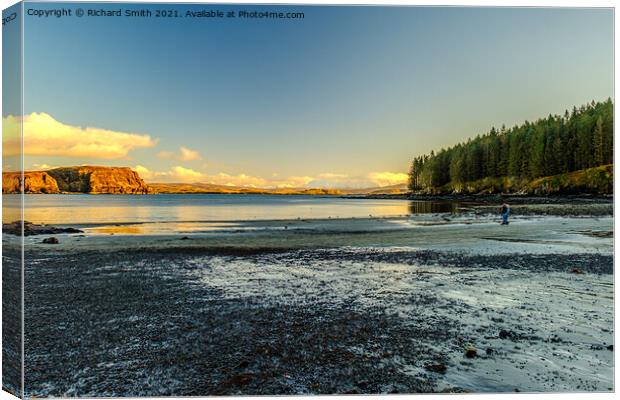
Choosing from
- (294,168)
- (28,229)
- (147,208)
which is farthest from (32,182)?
(147,208)

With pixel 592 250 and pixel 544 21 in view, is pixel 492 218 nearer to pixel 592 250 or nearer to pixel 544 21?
pixel 592 250

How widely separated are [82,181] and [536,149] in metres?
9.32

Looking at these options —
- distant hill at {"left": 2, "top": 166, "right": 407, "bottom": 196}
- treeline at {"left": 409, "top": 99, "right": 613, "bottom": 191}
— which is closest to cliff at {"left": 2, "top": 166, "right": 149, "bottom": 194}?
distant hill at {"left": 2, "top": 166, "right": 407, "bottom": 196}

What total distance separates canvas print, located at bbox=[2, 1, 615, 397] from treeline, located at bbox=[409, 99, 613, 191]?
8 cm

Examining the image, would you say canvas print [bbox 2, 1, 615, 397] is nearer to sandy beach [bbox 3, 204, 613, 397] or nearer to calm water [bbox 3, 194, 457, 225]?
sandy beach [bbox 3, 204, 613, 397]

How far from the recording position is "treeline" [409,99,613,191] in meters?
8.99

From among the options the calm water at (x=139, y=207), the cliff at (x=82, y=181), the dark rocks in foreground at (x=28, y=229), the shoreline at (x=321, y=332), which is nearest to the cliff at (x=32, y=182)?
the cliff at (x=82, y=181)

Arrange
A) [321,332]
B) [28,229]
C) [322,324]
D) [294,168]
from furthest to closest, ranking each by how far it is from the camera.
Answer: [294,168]
[28,229]
[322,324]
[321,332]

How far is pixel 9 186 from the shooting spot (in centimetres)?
719

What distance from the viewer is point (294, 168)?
32.0 feet

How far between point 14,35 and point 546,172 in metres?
11.3

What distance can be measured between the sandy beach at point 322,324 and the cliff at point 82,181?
98 centimetres

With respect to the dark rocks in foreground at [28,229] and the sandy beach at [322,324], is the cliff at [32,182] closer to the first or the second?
the dark rocks in foreground at [28,229]

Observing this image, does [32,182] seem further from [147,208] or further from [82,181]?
[147,208]
